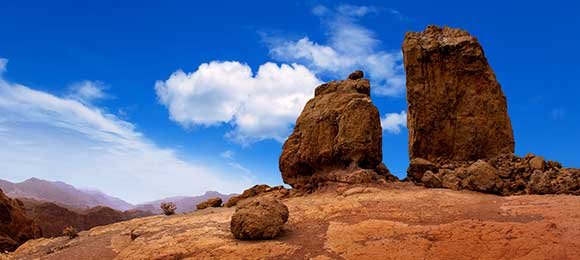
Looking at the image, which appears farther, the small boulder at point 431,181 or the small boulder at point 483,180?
the small boulder at point 431,181

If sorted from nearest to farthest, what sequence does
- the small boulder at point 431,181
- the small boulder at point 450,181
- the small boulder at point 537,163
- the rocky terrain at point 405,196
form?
the rocky terrain at point 405,196 < the small boulder at point 450,181 < the small boulder at point 431,181 < the small boulder at point 537,163

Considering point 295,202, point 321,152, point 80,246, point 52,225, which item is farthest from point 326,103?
point 52,225

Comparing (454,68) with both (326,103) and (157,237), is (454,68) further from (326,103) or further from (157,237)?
(157,237)

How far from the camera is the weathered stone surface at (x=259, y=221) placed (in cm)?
1079

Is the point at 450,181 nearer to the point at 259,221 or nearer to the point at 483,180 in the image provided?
the point at 483,180

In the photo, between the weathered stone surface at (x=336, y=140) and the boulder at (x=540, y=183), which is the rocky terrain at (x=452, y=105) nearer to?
the weathered stone surface at (x=336, y=140)

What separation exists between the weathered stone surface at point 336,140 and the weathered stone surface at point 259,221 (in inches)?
221

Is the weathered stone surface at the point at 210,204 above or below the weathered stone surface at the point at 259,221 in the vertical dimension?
above

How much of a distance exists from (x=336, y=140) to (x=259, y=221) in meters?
8.10

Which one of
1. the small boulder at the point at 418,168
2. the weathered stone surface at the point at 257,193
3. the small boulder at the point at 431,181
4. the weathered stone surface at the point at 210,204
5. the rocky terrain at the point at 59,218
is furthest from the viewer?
the rocky terrain at the point at 59,218

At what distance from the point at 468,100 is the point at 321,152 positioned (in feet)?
24.1

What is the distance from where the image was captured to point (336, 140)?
59.4 feet

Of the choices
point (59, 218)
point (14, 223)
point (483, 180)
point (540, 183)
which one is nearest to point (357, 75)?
point (483, 180)

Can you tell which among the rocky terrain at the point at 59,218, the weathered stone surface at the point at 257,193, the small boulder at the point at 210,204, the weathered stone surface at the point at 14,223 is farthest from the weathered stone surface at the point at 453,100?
the rocky terrain at the point at 59,218
